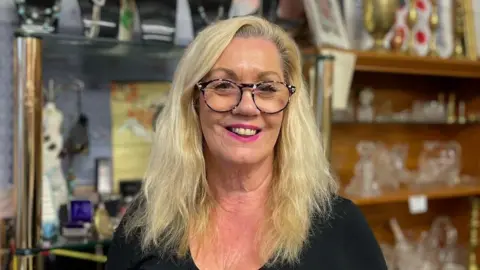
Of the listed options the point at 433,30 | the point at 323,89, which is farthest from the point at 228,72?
the point at 433,30

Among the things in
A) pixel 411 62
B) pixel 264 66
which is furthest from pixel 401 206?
pixel 264 66

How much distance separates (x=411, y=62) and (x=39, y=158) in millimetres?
1480

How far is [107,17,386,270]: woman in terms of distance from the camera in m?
1.19

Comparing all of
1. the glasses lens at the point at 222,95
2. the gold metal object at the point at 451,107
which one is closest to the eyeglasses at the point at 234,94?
the glasses lens at the point at 222,95

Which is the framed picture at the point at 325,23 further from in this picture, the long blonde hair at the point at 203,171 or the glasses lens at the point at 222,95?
the glasses lens at the point at 222,95

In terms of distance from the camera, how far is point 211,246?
4.09 ft

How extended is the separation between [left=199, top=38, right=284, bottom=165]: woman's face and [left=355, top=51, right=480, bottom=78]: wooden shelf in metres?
0.88

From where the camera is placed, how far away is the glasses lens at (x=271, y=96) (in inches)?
47.1

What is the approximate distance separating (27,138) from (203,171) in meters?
0.47

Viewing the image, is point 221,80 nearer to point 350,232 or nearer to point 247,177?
point 247,177

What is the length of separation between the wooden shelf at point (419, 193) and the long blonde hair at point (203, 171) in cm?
76

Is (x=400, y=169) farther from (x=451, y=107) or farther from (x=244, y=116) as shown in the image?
(x=244, y=116)

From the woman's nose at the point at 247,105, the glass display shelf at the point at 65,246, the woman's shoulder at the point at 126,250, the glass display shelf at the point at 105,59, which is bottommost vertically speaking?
the glass display shelf at the point at 65,246

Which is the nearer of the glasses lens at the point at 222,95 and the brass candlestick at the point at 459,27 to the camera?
the glasses lens at the point at 222,95
